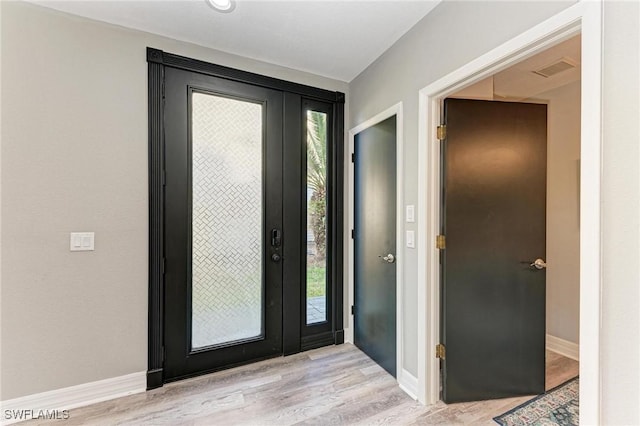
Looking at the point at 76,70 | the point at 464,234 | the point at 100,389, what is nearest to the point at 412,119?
the point at 464,234

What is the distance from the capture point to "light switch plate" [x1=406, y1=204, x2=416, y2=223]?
2115 millimetres

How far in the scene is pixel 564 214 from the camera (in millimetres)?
2760

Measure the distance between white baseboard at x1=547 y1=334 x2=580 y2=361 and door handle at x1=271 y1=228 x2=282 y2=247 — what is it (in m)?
2.86

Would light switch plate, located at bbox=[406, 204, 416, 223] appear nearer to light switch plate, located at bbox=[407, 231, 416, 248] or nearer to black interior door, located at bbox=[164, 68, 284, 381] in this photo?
light switch plate, located at bbox=[407, 231, 416, 248]

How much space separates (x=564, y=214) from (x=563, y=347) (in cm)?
127

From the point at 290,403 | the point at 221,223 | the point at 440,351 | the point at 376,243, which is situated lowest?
the point at 290,403

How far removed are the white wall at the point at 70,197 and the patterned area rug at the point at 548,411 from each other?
262 cm

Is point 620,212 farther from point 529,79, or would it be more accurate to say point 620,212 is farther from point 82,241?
point 82,241

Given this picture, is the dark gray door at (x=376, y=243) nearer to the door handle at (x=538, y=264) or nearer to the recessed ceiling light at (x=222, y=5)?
the door handle at (x=538, y=264)

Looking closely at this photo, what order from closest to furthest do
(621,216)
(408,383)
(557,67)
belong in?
(621,216), (408,383), (557,67)

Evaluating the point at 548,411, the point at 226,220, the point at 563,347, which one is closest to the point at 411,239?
the point at 548,411

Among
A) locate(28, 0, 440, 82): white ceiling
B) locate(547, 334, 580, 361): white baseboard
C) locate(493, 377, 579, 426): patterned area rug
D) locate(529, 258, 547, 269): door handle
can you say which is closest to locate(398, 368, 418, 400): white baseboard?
locate(493, 377, 579, 426): patterned area rug

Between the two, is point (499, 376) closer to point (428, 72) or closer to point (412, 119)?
point (412, 119)

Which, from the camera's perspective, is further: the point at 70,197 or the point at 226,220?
the point at 226,220
